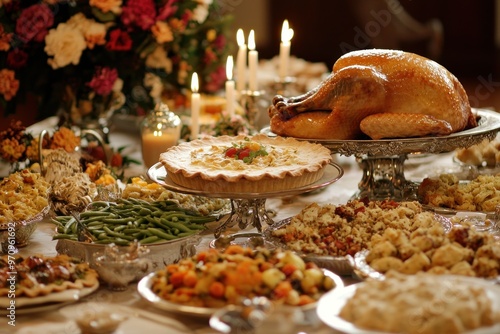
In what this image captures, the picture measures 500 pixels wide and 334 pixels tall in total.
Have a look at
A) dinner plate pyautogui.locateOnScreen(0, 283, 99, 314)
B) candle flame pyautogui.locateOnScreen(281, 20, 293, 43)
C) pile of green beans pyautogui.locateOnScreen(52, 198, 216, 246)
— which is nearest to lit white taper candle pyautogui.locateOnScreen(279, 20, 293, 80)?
candle flame pyautogui.locateOnScreen(281, 20, 293, 43)

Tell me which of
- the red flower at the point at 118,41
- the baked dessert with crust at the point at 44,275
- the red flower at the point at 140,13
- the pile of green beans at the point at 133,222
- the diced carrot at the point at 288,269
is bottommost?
the baked dessert with crust at the point at 44,275

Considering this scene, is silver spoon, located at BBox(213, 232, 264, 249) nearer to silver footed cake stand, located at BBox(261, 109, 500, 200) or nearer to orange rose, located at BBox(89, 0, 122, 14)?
silver footed cake stand, located at BBox(261, 109, 500, 200)

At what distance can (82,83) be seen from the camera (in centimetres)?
375

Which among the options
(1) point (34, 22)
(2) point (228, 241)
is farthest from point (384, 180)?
(1) point (34, 22)

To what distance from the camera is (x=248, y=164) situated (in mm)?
2531

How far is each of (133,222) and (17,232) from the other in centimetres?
38

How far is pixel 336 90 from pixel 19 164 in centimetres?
133

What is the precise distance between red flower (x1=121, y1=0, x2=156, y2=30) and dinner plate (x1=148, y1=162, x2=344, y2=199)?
107 centimetres

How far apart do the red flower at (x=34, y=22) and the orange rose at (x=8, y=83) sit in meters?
0.16

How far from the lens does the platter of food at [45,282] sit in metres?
1.98

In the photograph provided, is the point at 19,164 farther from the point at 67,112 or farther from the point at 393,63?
the point at 393,63

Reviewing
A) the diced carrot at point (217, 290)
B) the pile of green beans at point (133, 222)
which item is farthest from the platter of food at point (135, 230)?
the diced carrot at point (217, 290)

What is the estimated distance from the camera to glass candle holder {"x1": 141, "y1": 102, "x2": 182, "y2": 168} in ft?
11.1

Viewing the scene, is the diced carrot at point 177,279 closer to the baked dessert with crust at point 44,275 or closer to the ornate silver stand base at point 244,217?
the baked dessert with crust at point 44,275
